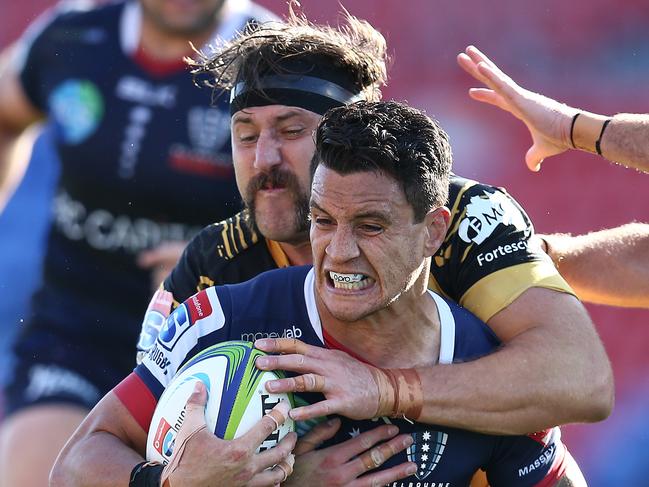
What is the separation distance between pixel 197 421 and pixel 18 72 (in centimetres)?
416

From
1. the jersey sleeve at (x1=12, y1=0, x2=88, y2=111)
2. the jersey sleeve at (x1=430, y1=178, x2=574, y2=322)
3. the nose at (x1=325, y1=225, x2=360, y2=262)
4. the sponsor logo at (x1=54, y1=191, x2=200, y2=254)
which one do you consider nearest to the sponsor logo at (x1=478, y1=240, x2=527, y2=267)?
the jersey sleeve at (x1=430, y1=178, x2=574, y2=322)

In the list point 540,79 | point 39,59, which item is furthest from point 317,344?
point 540,79

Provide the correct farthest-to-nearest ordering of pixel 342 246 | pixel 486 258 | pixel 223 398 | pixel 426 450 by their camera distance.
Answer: pixel 486 258, pixel 426 450, pixel 342 246, pixel 223 398

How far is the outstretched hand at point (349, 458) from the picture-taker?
4.21 metres

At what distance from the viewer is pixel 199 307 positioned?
4449mm

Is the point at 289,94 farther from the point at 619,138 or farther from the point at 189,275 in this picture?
the point at 619,138

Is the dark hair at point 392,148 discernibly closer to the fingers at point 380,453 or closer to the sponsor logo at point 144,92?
the fingers at point 380,453

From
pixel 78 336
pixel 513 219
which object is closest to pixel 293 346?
pixel 513 219

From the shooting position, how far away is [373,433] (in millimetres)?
4320

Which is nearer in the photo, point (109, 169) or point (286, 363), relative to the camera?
point (286, 363)

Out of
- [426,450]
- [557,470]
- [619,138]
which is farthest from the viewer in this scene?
[619,138]

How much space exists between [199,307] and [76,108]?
3.30 m

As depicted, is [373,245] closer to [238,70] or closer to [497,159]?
[238,70]

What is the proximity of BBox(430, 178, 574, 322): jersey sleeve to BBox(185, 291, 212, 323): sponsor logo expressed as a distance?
908mm
